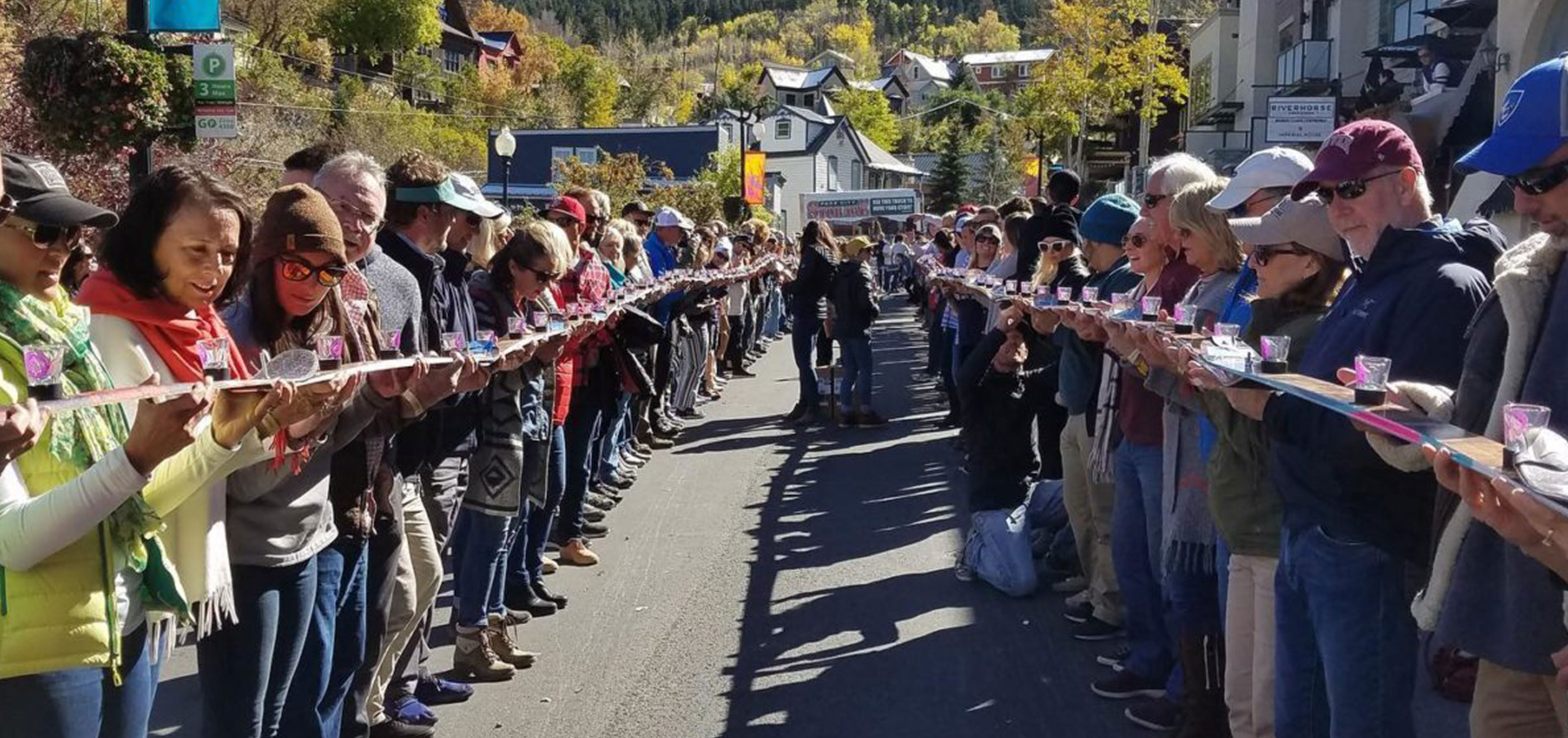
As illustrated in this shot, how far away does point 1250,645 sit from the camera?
14.9ft

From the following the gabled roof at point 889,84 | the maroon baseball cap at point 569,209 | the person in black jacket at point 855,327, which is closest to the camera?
the maroon baseball cap at point 569,209

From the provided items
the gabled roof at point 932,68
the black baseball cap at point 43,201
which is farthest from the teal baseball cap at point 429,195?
the gabled roof at point 932,68

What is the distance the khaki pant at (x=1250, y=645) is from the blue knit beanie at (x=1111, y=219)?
9.91 feet

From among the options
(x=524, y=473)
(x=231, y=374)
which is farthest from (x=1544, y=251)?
(x=524, y=473)

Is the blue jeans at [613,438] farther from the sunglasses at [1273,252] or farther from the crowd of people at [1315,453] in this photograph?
the sunglasses at [1273,252]

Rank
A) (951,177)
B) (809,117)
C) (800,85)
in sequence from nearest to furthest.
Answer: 1. (951,177)
2. (809,117)
3. (800,85)

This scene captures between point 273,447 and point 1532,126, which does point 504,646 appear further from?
point 1532,126

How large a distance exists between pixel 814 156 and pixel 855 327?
3000 inches

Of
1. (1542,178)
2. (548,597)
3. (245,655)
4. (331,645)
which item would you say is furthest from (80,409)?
(548,597)

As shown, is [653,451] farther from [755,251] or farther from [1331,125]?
[1331,125]

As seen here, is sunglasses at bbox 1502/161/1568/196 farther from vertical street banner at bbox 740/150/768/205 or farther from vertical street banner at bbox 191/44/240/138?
vertical street banner at bbox 740/150/768/205

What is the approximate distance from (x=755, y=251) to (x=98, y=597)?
18.5m

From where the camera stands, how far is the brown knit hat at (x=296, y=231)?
3832 mm

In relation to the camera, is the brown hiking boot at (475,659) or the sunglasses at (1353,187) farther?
the brown hiking boot at (475,659)
